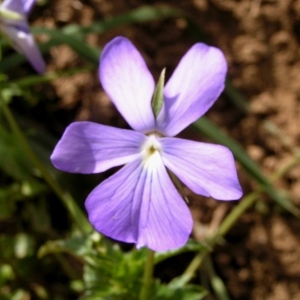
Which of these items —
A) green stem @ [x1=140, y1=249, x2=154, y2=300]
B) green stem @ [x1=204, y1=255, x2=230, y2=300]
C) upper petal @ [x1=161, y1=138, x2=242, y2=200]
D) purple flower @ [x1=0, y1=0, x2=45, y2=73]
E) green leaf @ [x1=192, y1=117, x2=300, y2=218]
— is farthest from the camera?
green stem @ [x1=204, y1=255, x2=230, y2=300]

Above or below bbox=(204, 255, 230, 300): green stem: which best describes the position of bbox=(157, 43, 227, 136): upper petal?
above

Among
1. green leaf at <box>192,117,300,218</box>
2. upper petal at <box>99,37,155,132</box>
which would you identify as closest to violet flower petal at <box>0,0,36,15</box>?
upper petal at <box>99,37,155,132</box>

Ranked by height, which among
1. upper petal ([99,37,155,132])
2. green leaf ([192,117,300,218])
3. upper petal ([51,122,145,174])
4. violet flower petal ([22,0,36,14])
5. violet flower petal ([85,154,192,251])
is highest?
violet flower petal ([22,0,36,14])

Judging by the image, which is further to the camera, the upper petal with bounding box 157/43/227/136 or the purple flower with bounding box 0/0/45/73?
the purple flower with bounding box 0/0/45/73

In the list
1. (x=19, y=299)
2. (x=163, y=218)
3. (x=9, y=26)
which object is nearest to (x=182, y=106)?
(x=163, y=218)

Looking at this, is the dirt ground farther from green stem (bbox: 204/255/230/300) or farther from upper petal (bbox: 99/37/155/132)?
upper petal (bbox: 99/37/155/132)

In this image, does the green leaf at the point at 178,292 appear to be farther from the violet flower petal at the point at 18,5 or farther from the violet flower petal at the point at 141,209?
the violet flower petal at the point at 18,5

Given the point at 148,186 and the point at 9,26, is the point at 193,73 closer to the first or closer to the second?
the point at 148,186

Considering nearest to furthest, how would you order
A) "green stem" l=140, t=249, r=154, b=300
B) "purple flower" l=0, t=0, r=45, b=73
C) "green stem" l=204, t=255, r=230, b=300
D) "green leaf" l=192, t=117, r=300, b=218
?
"green stem" l=140, t=249, r=154, b=300
"purple flower" l=0, t=0, r=45, b=73
"green leaf" l=192, t=117, r=300, b=218
"green stem" l=204, t=255, r=230, b=300
